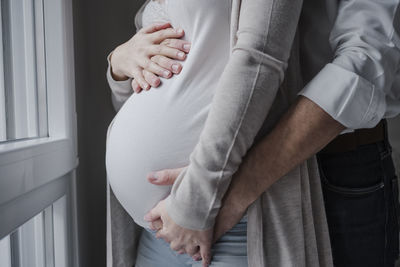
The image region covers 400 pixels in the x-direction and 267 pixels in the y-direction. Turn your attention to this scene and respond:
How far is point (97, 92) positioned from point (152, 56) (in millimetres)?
602

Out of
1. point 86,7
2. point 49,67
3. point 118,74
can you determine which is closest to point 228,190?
point 118,74

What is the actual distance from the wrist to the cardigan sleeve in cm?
47

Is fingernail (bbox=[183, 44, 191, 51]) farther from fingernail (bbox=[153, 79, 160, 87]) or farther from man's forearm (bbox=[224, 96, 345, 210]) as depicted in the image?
man's forearm (bbox=[224, 96, 345, 210])

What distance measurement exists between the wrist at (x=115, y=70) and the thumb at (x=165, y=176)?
398 millimetres

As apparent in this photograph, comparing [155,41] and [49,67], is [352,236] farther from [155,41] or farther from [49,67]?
[49,67]

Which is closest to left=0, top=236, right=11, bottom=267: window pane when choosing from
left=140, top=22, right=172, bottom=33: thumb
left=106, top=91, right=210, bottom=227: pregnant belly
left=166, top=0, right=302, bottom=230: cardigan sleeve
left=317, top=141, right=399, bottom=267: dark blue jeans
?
left=106, top=91, right=210, bottom=227: pregnant belly

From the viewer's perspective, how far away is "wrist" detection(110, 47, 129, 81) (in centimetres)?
101

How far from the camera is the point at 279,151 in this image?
2.10 ft

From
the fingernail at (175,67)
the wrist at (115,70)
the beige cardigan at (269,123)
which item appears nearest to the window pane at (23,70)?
the wrist at (115,70)

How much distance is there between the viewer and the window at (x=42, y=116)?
2.90 ft

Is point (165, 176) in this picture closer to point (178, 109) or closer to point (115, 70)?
point (178, 109)

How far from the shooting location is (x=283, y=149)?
2.10 ft

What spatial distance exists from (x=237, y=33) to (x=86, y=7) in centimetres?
94

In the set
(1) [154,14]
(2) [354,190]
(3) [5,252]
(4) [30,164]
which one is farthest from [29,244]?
(2) [354,190]
